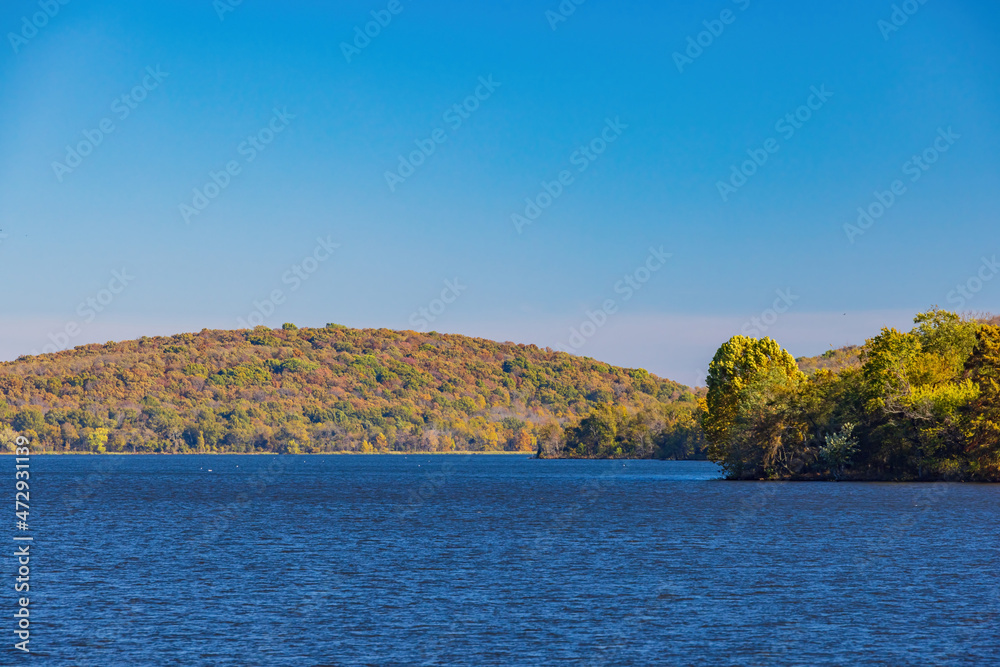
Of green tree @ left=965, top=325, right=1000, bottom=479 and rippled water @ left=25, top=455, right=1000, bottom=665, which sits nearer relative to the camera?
rippled water @ left=25, top=455, right=1000, bottom=665

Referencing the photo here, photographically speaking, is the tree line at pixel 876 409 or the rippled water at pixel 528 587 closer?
the rippled water at pixel 528 587

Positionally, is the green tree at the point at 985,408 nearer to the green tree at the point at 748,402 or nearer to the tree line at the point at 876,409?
the tree line at the point at 876,409

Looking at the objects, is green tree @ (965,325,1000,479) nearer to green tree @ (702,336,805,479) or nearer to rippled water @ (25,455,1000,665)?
rippled water @ (25,455,1000,665)

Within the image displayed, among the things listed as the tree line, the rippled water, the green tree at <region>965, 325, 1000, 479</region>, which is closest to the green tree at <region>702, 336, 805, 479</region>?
the tree line

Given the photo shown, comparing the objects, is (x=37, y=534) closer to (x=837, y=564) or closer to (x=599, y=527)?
(x=599, y=527)

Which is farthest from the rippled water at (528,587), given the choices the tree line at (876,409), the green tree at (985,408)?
the tree line at (876,409)

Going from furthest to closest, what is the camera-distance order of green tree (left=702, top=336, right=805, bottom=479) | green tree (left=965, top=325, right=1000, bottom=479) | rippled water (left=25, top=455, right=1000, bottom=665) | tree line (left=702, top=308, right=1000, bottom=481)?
green tree (left=702, top=336, right=805, bottom=479), tree line (left=702, top=308, right=1000, bottom=481), green tree (left=965, top=325, right=1000, bottom=479), rippled water (left=25, top=455, right=1000, bottom=665)

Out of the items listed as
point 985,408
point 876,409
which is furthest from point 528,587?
point 876,409

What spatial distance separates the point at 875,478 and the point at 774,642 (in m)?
93.3

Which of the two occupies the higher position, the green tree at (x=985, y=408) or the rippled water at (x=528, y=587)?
the green tree at (x=985, y=408)

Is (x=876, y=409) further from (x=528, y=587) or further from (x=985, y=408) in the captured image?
(x=528, y=587)

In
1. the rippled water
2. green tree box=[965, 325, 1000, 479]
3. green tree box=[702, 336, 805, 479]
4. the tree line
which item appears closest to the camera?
the rippled water

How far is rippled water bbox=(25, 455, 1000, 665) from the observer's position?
3194cm

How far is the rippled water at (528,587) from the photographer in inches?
1257
